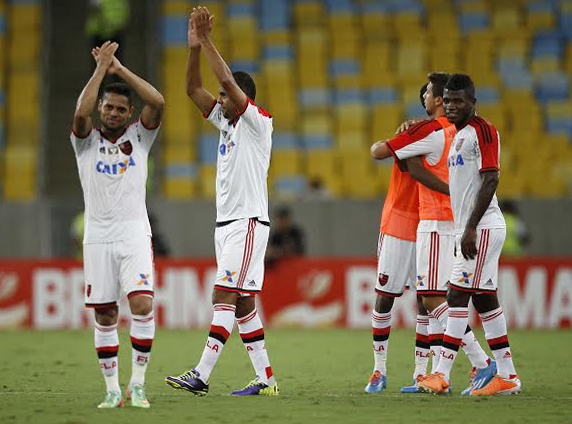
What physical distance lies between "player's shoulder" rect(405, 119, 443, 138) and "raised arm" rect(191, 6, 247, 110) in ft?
4.75

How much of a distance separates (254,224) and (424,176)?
4.86 ft

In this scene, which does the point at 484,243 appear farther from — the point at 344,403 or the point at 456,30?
the point at 456,30

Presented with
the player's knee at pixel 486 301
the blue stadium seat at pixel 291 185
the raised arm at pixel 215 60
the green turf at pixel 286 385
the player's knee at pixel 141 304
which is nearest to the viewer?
the green turf at pixel 286 385

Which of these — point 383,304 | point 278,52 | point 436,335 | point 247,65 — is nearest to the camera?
point 436,335

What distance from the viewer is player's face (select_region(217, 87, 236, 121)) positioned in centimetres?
832

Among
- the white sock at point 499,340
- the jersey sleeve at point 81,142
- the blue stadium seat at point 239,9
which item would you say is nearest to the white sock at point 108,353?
the jersey sleeve at point 81,142

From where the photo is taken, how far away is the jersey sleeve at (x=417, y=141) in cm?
871

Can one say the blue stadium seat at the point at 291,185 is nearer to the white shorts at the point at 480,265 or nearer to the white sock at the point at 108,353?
the white shorts at the point at 480,265

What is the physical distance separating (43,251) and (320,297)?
5.08 m

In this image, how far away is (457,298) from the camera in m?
8.41

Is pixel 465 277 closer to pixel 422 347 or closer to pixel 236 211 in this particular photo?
pixel 422 347

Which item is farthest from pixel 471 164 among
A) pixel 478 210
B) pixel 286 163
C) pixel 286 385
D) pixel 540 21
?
pixel 540 21

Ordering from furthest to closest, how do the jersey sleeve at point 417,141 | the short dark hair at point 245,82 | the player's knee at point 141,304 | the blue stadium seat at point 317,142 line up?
1. the blue stadium seat at point 317,142
2. the jersey sleeve at point 417,141
3. the short dark hair at point 245,82
4. the player's knee at point 141,304

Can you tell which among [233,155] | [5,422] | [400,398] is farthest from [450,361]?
[5,422]
